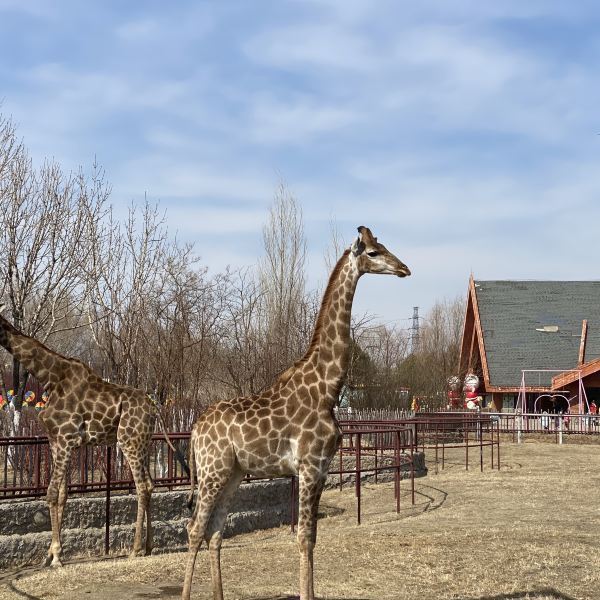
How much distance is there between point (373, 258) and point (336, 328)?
690 millimetres

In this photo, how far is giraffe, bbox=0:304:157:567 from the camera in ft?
31.6

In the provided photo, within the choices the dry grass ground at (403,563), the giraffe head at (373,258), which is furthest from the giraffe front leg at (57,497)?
the giraffe head at (373,258)

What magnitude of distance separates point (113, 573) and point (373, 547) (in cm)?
292

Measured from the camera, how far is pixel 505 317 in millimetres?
39656

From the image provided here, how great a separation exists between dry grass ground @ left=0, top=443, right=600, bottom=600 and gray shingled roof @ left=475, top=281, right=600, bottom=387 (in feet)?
76.3

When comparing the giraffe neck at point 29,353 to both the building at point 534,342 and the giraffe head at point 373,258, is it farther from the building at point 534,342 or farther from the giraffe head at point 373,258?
the building at point 534,342

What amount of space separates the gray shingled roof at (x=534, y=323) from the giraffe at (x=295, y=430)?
29826mm

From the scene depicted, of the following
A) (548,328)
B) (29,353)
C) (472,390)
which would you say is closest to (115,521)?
(29,353)

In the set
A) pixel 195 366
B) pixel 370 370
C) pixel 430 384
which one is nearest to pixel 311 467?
pixel 195 366

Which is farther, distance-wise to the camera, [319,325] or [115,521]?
[115,521]

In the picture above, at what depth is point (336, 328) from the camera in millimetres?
7500

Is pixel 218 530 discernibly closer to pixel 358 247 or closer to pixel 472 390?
pixel 358 247

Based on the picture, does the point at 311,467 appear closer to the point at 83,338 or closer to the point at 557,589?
the point at 557,589

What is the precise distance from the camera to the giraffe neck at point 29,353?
32.5 feet
